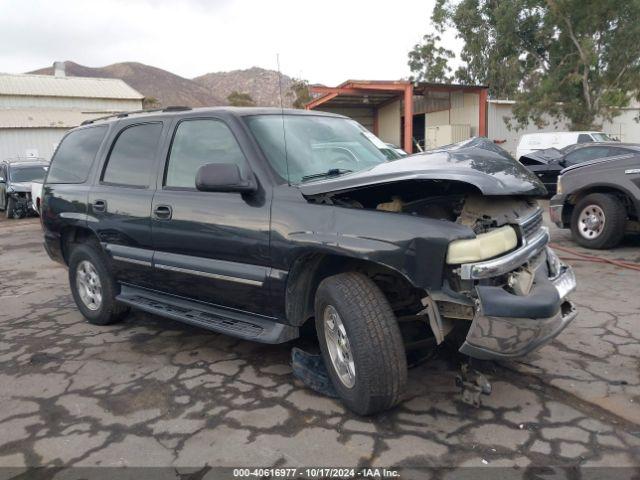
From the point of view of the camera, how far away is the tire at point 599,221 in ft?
22.9

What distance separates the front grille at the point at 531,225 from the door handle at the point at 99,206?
339 centimetres

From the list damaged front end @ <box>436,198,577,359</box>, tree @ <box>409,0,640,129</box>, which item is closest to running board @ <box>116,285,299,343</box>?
damaged front end @ <box>436,198,577,359</box>

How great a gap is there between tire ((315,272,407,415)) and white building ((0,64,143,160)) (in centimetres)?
2969

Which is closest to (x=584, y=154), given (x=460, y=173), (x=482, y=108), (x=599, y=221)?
(x=599, y=221)

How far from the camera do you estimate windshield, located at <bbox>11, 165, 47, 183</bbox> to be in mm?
15328

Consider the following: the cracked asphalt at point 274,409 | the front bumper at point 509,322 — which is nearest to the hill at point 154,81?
the cracked asphalt at point 274,409

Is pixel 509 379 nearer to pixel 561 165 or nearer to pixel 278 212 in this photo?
pixel 278 212

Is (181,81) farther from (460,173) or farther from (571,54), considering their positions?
(460,173)

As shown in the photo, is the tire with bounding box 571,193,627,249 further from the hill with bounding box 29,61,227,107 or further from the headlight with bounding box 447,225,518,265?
the hill with bounding box 29,61,227,107

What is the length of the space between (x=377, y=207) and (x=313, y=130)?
112cm

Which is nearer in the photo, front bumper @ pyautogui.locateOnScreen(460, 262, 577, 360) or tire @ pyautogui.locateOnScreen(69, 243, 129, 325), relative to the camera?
front bumper @ pyautogui.locateOnScreen(460, 262, 577, 360)

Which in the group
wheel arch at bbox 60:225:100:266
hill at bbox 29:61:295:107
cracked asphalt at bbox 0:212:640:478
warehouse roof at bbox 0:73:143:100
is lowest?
cracked asphalt at bbox 0:212:640:478

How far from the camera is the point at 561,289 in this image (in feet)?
10.3

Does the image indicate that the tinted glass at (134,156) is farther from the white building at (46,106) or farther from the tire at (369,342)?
the white building at (46,106)
